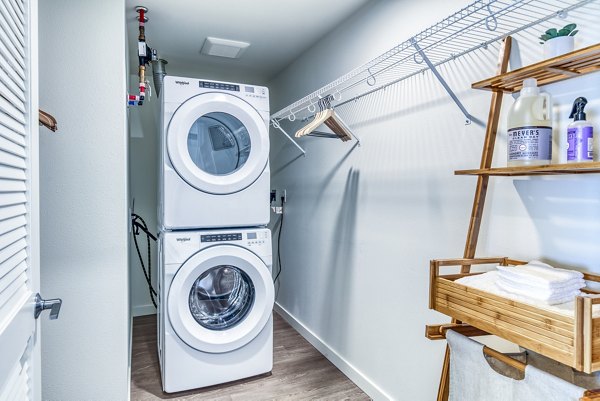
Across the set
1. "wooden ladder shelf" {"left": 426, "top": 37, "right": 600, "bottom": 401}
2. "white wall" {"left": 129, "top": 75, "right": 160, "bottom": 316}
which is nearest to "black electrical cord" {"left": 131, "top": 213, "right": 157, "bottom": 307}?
"white wall" {"left": 129, "top": 75, "right": 160, "bottom": 316}

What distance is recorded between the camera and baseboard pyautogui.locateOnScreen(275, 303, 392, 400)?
6.57 ft

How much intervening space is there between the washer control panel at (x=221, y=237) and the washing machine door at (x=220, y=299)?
0.05 metres

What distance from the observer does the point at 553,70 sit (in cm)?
100

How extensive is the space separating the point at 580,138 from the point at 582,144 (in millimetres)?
16

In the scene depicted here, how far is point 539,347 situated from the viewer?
0.87 metres

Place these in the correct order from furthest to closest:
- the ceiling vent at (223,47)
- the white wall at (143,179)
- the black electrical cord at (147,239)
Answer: the white wall at (143,179)
the black electrical cord at (147,239)
the ceiling vent at (223,47)

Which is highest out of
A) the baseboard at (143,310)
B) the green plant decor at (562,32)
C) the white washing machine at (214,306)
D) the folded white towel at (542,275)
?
the green plant decor at (562,32)

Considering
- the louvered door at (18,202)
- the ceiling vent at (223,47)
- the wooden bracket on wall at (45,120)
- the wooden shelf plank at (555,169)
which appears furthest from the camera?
the ceiling vent at (223,47)

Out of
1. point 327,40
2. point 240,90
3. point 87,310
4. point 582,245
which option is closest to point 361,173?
point 240,90

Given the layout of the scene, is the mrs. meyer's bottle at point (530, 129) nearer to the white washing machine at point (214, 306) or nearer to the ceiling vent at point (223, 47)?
the white washing machine at point (214, 306)

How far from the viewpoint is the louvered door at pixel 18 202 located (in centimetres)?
75

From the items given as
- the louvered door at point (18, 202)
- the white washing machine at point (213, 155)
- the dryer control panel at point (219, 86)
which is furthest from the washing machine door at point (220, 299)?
the louvered door at point (18, 202)

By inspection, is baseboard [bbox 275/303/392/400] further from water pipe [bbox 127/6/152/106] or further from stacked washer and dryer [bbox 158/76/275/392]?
water pipe [bbox 127/6/152/106]

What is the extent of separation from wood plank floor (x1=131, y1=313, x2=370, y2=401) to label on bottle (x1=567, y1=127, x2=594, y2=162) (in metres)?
1.67
